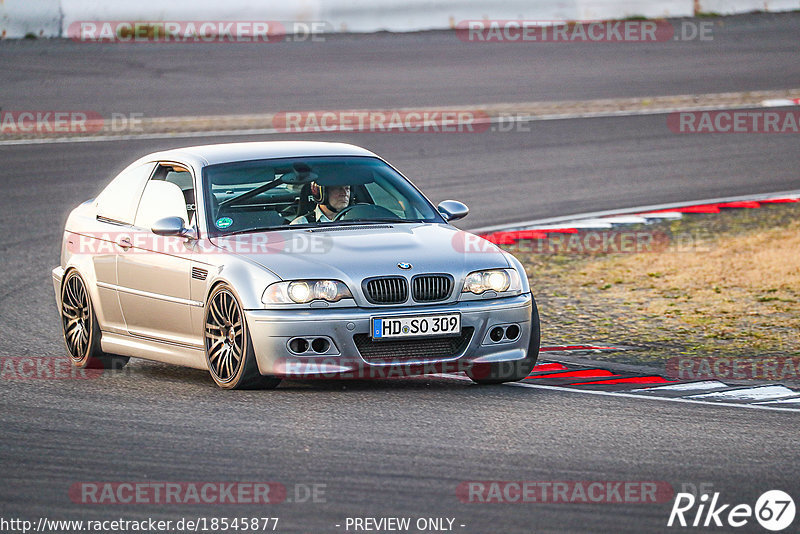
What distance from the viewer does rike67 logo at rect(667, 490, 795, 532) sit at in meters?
5.81

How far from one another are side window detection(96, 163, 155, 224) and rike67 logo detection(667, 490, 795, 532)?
16.3ft

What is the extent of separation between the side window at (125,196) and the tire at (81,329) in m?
0.49

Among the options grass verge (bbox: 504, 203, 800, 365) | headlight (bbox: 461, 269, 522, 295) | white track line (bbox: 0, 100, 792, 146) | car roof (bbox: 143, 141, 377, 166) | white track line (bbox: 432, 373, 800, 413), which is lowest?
grass verge (bbox: 504, 203, 800, 365)

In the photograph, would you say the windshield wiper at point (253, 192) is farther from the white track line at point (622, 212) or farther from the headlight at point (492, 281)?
Answer: the white track line at point (622, 212)

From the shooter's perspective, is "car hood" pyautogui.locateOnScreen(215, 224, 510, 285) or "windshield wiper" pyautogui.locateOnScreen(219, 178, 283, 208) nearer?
"car hood" pyautogui.locateOnScreen(215, 224, 510, 285)

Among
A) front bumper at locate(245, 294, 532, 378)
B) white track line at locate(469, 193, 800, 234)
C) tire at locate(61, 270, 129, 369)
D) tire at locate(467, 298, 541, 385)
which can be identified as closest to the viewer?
front bumper at locate(245, 294, 532, 378)

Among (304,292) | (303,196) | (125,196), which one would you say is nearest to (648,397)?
(304,292)

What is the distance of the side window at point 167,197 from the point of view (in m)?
9.48

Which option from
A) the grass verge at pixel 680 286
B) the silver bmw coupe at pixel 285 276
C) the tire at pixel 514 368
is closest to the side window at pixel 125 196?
the silver bmw coupe at pixel 285 276

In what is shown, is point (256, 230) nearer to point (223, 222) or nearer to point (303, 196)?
point (223, 222)

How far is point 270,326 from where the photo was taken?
8266mm

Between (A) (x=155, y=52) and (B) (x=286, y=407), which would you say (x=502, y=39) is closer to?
(A) (x=155, y=52)

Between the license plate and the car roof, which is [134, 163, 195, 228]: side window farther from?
the license plate

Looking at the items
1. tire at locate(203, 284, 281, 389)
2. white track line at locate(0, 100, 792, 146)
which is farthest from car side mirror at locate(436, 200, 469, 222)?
white track line at locate(0, 100, 792, 146)
